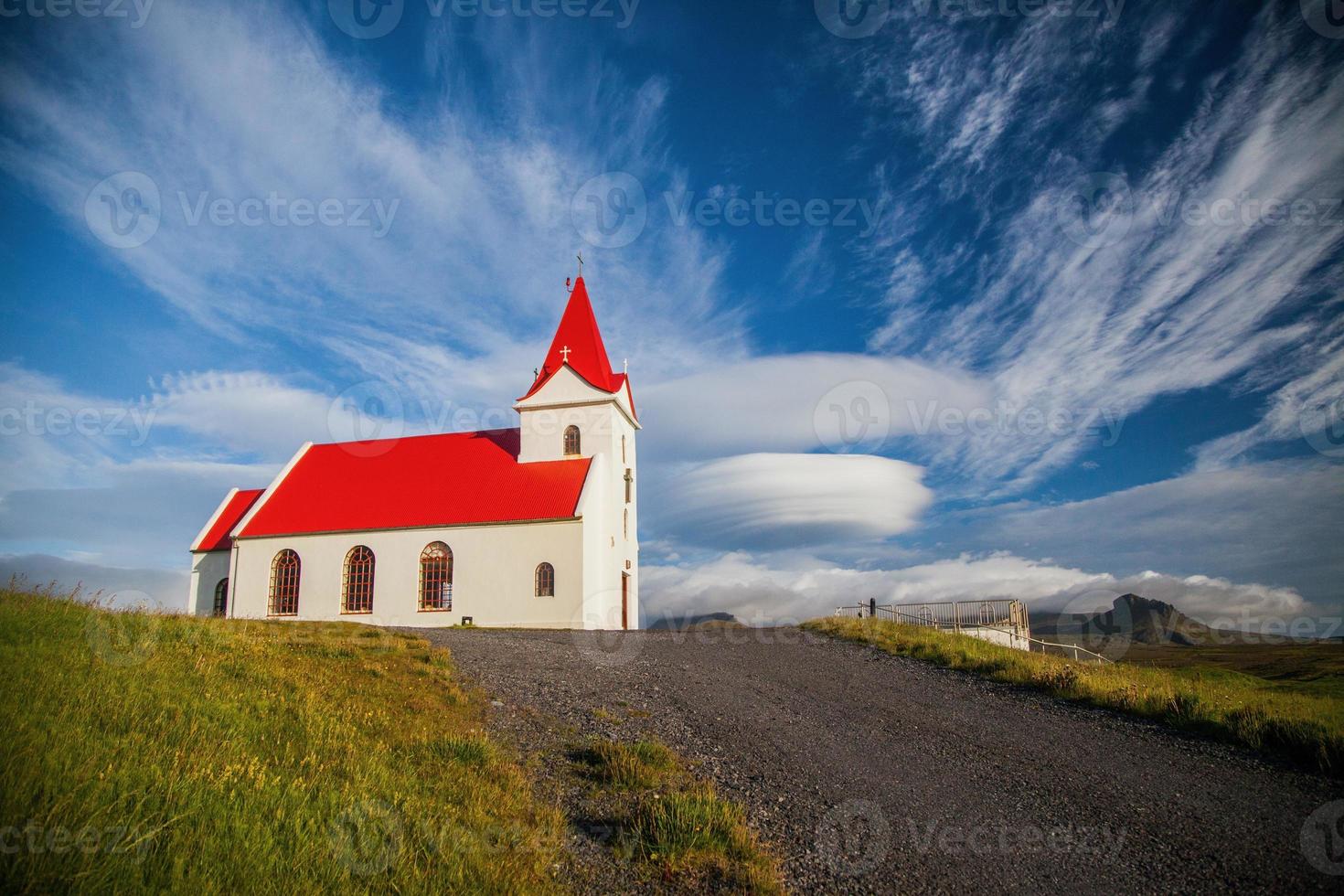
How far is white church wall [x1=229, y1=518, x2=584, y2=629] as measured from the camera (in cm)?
2795

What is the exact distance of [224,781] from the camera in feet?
17.7

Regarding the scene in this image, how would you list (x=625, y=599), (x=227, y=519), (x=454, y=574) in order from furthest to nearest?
1. (x=227, y=519)
2. (x=625, y=599)
3. (x=454, y=574)

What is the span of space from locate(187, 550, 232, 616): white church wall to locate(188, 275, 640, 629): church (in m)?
0.05

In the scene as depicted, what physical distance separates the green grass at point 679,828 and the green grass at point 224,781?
71cm

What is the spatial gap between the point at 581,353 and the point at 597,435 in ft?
Answer: 14.3

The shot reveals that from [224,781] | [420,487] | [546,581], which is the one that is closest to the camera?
[224,781]

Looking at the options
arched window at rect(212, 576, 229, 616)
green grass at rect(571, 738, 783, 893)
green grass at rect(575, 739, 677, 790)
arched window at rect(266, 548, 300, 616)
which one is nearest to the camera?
green grass at rect(571, 738, 783, 893)

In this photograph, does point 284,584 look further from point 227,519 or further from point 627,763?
point 627,763

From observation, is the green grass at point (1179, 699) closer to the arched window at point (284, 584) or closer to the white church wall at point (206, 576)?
the arched window at point (284, 584)

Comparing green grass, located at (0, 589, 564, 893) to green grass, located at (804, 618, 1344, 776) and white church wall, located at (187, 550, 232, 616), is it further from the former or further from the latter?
white church wall, located at (187, 550, 232, 616)

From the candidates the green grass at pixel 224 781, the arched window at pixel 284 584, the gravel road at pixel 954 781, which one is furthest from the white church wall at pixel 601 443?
the green grass at pixel 224 781

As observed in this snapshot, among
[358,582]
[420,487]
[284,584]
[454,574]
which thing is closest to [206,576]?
[284,584]

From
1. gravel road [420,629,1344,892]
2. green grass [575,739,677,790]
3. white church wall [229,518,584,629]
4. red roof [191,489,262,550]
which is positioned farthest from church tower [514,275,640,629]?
green grass [575,739,677,790]

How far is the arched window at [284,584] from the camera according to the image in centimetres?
3058
